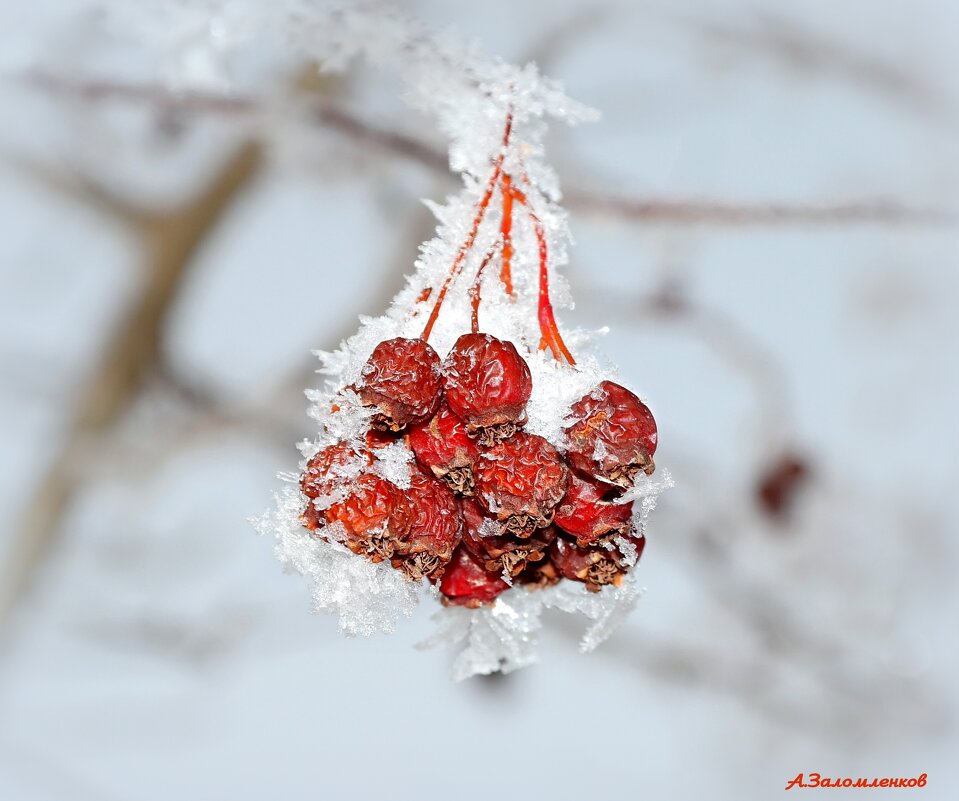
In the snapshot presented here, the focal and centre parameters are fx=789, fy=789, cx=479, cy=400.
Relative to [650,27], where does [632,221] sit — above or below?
below

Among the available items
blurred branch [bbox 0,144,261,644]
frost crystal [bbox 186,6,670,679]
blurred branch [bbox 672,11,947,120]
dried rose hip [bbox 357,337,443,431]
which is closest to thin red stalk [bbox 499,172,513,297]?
frost crystal [bbox 186,6,670,679]

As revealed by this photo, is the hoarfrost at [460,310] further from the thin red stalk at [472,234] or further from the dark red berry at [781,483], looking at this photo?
the dark red berry at [781,483]

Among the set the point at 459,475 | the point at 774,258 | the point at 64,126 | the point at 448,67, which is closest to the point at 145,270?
the point at 64,126

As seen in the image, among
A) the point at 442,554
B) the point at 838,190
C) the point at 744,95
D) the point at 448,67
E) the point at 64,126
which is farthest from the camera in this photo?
the point at 838,190

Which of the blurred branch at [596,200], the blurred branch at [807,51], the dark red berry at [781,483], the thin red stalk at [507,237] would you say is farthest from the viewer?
the blurred branch at [807,51]

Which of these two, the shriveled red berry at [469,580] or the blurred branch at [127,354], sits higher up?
the blurred branch at [127,354]

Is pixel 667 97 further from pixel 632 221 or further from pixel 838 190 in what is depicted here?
pixel 632 221

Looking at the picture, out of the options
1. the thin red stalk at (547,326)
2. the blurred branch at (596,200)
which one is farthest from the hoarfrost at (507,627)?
the blurred branch at (596,200)
